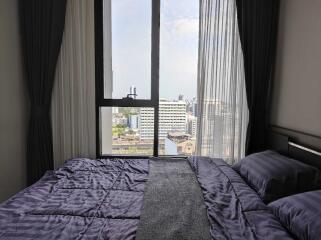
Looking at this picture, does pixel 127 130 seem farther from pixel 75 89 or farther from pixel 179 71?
pixel 179 71

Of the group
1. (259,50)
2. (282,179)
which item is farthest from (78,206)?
(259,50)

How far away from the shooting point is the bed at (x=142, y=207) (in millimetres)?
1221

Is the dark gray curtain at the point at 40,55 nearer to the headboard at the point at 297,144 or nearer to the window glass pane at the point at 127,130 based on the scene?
the window glass pane at the point at 127,130

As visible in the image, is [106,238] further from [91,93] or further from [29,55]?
[29,55]

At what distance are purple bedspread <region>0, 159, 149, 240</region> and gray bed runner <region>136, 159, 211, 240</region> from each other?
0.07 m

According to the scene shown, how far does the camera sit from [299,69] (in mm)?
2211

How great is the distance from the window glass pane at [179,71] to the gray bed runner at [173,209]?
0.95m

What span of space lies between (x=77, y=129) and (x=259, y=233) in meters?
2.20

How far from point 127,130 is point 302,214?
2.14 m

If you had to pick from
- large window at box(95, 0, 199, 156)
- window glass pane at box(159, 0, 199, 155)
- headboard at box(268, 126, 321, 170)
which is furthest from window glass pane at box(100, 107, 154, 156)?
headboard at box(268, 126, 321, 170)

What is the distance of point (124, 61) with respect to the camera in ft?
9.60

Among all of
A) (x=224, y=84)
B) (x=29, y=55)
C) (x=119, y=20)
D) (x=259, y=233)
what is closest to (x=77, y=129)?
(x=29, y=55)

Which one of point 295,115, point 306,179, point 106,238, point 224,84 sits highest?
point 224,84

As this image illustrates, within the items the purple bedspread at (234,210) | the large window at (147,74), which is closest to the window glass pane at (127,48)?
the large window at (147,74)
